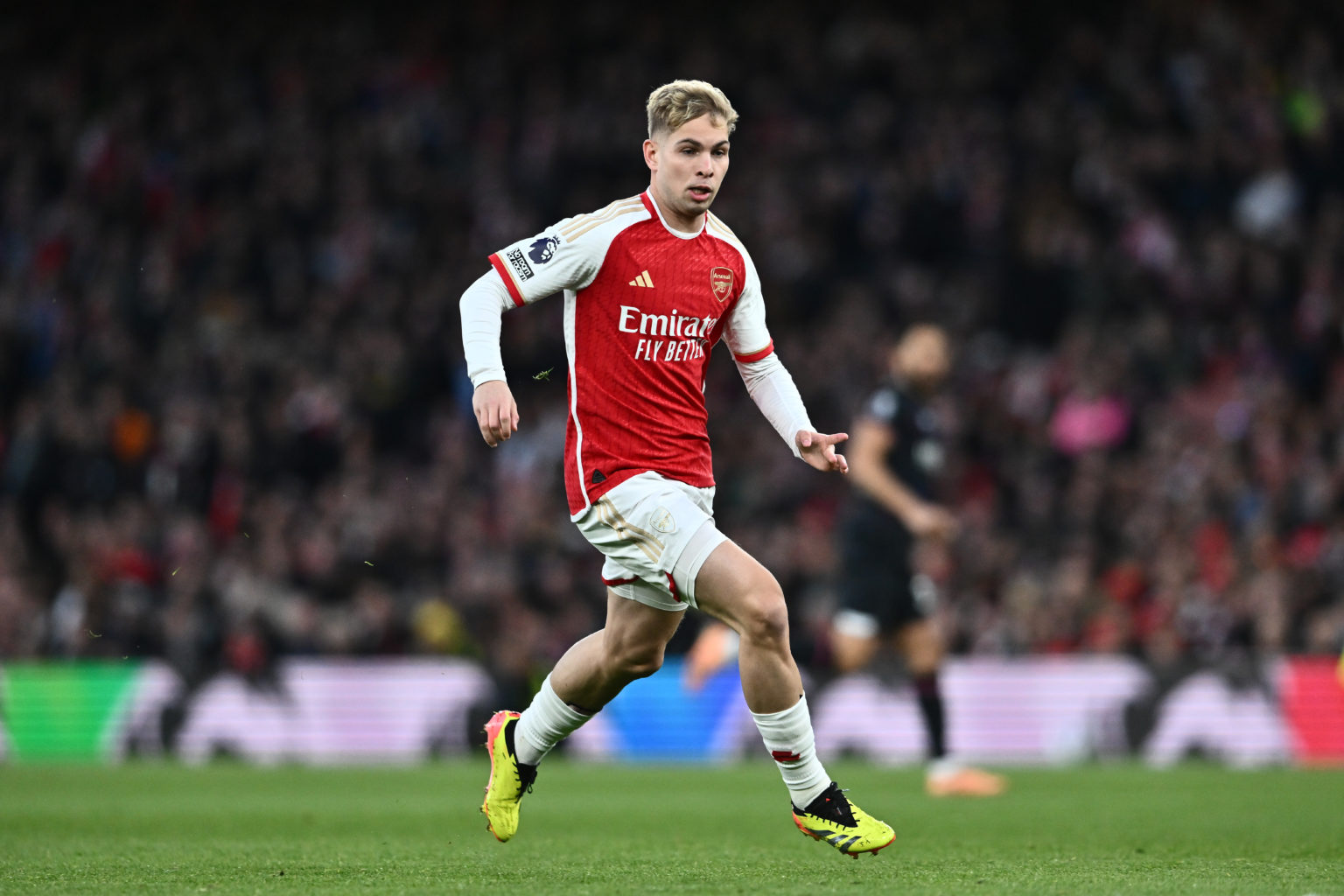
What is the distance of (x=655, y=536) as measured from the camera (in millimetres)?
5227

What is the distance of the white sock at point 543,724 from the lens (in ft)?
18.8

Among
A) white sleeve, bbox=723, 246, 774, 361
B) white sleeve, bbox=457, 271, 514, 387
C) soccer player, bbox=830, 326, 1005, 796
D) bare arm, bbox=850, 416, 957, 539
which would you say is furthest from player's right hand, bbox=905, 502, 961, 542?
white sleeve, bbox=457, 271, 514, 387

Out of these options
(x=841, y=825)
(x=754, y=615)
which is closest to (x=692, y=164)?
(x=754, y=615)

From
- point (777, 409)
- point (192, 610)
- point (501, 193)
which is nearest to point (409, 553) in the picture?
point (192, 610)

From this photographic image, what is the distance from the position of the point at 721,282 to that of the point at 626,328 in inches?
13.8

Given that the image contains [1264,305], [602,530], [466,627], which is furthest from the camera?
[1264,305]

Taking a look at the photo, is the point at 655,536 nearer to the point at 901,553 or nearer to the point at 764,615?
the point at 764,615

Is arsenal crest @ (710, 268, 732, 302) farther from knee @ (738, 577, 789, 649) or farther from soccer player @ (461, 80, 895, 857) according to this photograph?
knee @ (738, 577, 789, 649)

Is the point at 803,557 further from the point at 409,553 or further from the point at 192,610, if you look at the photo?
the point at 192,610

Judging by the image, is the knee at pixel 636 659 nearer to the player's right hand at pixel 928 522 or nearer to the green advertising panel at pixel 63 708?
the player's right hand at pixel 928 522

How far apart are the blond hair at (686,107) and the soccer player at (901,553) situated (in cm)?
392

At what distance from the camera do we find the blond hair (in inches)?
211

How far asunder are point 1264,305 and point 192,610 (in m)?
9.71

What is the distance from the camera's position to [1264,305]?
15.8m
